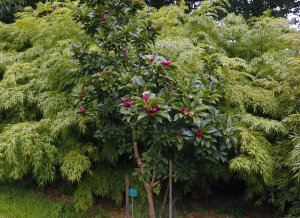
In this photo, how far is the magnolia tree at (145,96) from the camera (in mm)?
2297

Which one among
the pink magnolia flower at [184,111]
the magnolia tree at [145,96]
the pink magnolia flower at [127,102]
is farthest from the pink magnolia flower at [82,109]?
the pink magnolia flower at [184,111]

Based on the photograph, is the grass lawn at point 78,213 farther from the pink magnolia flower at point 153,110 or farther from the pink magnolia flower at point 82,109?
the pink magnolia flower at point 153,110

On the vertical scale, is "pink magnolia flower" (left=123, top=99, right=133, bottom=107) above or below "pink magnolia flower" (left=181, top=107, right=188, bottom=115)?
above

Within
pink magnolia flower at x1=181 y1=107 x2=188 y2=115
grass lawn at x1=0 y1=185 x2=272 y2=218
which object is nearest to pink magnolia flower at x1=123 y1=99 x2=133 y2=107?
pink magnolia flower at x1=181 y1=107 x2=188 y2=115

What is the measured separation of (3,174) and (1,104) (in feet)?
2.55

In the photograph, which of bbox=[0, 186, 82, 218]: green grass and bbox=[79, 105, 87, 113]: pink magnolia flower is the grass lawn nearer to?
bbox=[0, 186, 82, 218]: green grass

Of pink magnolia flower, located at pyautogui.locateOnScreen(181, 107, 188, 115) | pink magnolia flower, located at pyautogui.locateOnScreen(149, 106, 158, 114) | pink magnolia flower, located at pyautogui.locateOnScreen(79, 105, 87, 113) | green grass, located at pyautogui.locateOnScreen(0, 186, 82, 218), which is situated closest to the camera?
pink magnolia flower, located at pyautogui.locateOnScreen(149, 106, 158, 114)

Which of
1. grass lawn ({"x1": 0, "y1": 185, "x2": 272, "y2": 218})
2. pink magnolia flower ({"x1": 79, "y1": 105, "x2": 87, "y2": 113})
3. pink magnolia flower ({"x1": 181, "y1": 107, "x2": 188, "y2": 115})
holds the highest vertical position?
pink magnolia flower ({"x1": 79, "y1": 105, "x2": 87, "y2": 113})

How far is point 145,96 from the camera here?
2.18m

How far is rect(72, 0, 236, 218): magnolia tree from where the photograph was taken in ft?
7.54

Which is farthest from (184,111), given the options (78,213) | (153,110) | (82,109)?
(78,213)

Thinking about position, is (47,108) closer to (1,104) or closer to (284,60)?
(1,104)

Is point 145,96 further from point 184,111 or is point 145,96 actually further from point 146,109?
point 184,111

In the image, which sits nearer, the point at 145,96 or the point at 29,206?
the point at 145,96
